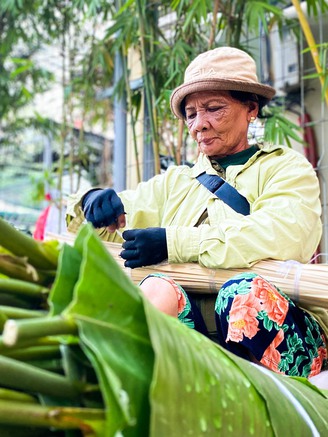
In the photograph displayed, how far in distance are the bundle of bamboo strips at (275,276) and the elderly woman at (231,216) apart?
0.02m

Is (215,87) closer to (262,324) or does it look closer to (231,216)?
(231,216)

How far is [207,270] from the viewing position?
147cm

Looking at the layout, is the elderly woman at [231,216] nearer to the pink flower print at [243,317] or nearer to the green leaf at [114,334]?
the pink flower print at [243,317]

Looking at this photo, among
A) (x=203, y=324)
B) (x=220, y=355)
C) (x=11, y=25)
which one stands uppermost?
(x=11, y=25)

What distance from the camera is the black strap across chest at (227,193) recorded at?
1.66 metres

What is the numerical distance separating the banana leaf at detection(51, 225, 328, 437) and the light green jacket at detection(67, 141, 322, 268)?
811 millimetres

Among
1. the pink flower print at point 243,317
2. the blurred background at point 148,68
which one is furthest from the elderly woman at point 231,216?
the blurred background at point 148,68

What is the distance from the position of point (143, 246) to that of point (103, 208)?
23 cm

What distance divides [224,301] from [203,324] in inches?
8.1

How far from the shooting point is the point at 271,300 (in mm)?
1297

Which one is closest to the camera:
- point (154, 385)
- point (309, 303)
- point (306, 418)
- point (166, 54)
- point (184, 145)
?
point (154, 385)

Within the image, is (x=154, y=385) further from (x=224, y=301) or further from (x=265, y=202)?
(x=265, y=202)

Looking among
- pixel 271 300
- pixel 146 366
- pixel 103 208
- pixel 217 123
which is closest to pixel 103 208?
pixel 103 208

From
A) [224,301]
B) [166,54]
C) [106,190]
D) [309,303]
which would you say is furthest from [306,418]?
[166,54]
